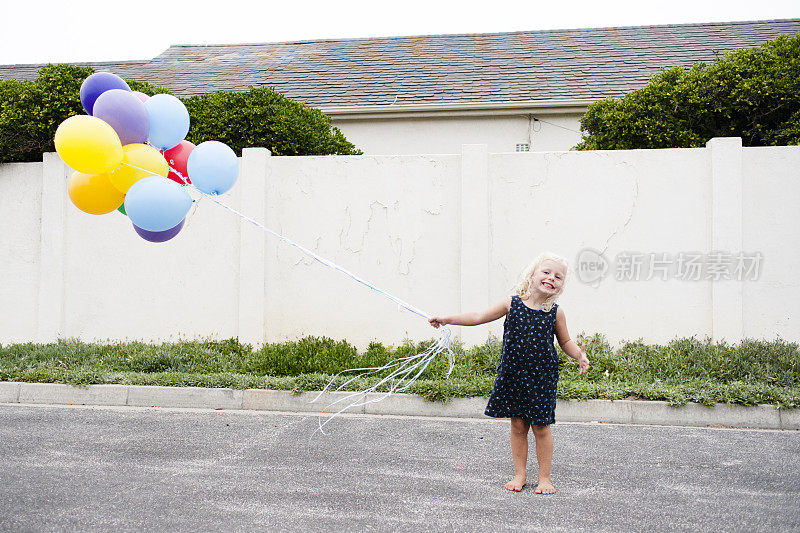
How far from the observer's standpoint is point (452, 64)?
14289 mm

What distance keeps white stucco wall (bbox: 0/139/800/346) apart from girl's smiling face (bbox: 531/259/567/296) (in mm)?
3949

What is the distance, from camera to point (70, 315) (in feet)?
28.1

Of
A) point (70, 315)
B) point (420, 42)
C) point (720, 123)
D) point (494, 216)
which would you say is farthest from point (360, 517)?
point (420, 42)

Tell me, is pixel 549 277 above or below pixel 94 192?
below

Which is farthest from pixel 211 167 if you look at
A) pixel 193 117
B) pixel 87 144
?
pixel 193 117

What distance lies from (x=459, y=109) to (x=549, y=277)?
9.06 m

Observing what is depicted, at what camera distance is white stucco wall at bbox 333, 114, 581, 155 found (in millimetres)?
12406

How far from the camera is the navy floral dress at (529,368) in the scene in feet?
12.8

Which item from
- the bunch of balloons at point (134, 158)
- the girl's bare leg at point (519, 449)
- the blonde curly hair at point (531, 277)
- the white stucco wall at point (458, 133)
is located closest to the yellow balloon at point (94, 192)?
the bunch of balloons at point (134, 158)

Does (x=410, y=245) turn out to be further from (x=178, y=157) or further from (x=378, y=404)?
(x=178, y=157)

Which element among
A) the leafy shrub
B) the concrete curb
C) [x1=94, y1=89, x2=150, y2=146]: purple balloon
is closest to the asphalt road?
the concrete curb

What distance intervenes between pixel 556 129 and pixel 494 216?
5.13 metres

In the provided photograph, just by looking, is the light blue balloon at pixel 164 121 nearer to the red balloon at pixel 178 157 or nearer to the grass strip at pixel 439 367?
the red balloon at pixel 178 157

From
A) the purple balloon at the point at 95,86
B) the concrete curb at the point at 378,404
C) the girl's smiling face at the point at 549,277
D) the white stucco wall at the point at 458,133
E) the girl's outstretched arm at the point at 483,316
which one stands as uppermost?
the white stucco wall at the point at 458,133
